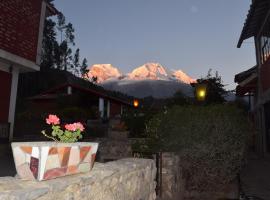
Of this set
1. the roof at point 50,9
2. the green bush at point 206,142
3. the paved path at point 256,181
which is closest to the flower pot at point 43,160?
the green bush at point 206,142

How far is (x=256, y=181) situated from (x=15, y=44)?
9591 millimetres

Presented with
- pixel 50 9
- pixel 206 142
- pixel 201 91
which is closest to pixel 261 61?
pixel 201 91

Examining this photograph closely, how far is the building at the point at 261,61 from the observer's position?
48.8ft

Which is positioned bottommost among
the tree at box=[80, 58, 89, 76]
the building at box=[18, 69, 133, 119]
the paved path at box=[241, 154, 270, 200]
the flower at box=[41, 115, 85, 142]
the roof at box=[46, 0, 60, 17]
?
the paved path at box=[241, 154, 270, 200]

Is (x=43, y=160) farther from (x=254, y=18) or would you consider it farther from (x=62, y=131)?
(x=254, y=18)

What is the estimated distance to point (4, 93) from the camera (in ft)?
39.6

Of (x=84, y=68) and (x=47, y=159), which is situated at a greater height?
(x=84, y=68)

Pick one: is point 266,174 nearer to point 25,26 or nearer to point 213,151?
point 213,151

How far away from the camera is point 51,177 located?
296 centimetres

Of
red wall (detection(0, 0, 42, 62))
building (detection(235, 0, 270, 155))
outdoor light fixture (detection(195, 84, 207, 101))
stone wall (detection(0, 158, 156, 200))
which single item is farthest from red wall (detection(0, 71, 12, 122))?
building (detection(235, 0, 270, 155))

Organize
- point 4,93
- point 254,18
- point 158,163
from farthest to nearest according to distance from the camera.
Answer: point 254,18, point 4,93, point 158,163

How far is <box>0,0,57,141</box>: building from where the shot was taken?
11.1 m

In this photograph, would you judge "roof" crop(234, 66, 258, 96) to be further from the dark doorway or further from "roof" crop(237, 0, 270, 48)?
"roof" crop(237, 0, 270, 48)

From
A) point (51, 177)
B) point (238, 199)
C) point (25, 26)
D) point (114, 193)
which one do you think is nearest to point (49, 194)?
point (51, 177)
